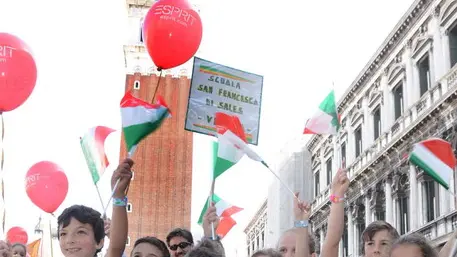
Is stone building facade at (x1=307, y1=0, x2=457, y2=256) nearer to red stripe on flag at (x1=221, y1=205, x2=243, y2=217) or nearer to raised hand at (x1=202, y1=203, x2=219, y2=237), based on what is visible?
red stripe on flag at (x1=221, y1=205, x2=243, y2=217)

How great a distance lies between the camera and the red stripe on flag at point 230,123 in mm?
7426

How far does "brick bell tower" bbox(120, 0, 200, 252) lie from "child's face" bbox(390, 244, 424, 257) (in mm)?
37216

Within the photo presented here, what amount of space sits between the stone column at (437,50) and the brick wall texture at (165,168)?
72.7ft

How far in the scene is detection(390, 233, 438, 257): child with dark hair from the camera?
357cm

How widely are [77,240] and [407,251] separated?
1895mm

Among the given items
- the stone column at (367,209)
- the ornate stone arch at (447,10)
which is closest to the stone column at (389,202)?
the stone column at (367,209)

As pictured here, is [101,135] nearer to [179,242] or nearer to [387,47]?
[179,242]

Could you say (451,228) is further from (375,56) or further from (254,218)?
(254,218)

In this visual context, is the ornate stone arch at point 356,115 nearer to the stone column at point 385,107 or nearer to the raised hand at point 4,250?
the stone column at point 385,107

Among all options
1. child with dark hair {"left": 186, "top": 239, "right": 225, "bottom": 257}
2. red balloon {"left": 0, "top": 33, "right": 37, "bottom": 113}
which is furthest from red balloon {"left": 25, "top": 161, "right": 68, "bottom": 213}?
child with dark hair {"left": 186, "top": 239, "right": 225, "bottom": 257}

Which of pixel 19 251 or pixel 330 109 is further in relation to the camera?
pixel 330 109

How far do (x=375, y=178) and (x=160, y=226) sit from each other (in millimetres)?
18212

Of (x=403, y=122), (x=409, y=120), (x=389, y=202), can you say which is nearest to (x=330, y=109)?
(x=409, y=120)

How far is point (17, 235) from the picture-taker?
11219 millimetres
